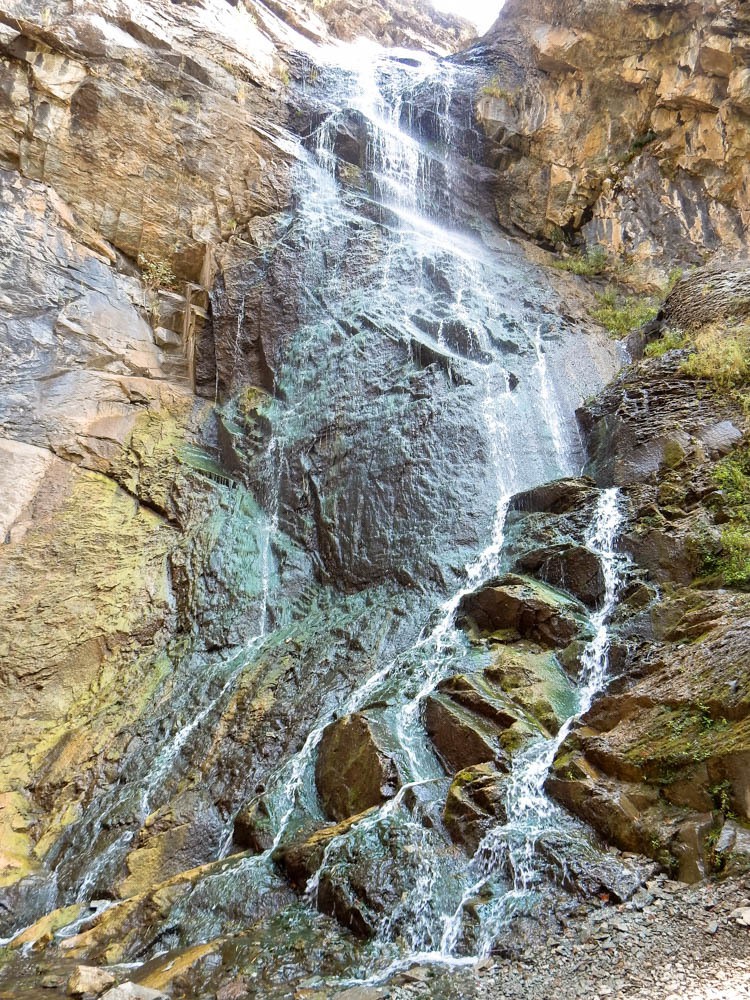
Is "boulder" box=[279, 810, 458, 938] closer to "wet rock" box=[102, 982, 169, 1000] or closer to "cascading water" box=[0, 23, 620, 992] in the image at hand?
"cascading water" box=[0, 23, 620, 992]

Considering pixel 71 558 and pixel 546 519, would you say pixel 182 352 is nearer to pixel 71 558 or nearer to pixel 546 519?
pixel 71 558

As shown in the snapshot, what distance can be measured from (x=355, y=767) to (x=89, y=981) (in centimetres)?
290

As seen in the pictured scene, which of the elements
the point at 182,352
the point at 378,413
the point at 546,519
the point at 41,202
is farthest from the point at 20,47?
the point at 546,519

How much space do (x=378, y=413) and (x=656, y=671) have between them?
7226mm

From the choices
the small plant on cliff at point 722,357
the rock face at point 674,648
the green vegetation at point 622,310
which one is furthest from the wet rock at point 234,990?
the green vegetation at point 622,310

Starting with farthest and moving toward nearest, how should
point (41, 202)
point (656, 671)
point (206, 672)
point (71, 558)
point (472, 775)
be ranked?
point (41, 202)
point (71, 558)
point (206, 672)
point (656, 671)
point (472, 775)

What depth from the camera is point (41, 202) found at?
13953 millimetres

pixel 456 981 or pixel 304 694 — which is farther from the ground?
pixel 304 694

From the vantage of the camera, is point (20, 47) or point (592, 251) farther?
point (592, 251)

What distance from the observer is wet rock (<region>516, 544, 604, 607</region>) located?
852 cm

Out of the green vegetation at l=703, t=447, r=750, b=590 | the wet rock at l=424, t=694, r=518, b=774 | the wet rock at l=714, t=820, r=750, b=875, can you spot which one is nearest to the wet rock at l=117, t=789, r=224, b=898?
the wet rock at l=424, t=694, r=518, b=774

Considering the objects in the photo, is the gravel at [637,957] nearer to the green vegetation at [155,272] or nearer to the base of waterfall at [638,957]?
the base of waterfall at [638,957]

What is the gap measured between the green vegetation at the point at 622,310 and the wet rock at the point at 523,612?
929 centimetres

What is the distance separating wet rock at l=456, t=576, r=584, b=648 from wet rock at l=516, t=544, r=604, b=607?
0.24 m
